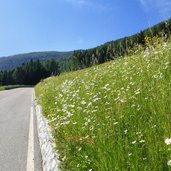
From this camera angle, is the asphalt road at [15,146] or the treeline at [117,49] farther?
the treeline at [117,49]

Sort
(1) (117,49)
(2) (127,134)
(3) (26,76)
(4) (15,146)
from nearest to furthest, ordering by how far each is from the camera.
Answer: (2) (127,134), (4) (15,146), (1) (117,49), (3) (26,76)

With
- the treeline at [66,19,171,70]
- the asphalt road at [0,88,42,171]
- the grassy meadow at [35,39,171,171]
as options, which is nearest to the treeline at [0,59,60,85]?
the treeline at [66,19,171,70]

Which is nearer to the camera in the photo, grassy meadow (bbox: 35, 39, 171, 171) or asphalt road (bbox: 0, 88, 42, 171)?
grassy meadow (bbox: 35, 39, 171, 171)

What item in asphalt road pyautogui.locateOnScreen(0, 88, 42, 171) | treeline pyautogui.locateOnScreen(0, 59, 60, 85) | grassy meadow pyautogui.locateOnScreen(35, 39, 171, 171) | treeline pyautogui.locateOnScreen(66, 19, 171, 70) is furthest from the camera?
treeline pyautogui.locateOnScreen(0, 59, 60, 85)

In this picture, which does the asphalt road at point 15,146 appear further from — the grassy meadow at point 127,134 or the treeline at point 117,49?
the treeline at point 117,49

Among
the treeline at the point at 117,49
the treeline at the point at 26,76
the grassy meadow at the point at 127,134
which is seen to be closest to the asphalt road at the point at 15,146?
the grassy meadow at the point at 127,134

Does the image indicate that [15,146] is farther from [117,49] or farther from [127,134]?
[117,49]

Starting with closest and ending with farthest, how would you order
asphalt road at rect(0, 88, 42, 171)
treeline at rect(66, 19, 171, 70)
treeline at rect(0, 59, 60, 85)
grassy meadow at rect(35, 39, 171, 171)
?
grassy meadow at rect(35, 39, 171, 171) < asphalt road at rect(0, 88, 42, 171) < treeline at rect(66, 19, 171, 70) < treeline at rect(0, 59, 60, 85)

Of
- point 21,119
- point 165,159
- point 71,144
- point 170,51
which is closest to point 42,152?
point 71,144

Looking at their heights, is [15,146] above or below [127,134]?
below

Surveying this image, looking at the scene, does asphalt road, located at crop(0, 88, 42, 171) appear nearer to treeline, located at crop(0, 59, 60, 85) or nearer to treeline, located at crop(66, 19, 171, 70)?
treeline, located at crop(66, 19, 171, 70)

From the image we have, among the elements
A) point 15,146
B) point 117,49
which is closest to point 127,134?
point 15,146

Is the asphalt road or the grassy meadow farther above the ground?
the grassy meadow

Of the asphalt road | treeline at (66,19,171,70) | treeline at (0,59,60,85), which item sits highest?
treeline at (0,59,60,85)
